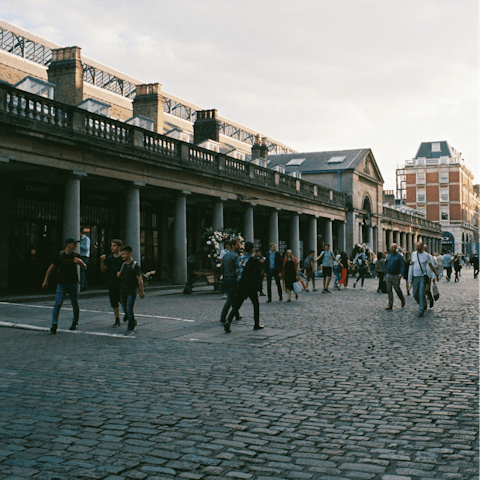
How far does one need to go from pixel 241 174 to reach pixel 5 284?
1422 centimetres

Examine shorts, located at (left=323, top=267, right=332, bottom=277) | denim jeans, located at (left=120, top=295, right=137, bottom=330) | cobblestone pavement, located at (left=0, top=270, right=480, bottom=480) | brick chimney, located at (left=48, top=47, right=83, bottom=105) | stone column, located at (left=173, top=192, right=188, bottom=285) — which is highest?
brick chimney, located at (left=48, top=47, right=83, bottom=105)

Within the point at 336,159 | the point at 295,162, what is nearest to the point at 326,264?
the point at 336,159

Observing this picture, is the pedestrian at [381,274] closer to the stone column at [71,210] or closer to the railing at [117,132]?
the railing at [117,132]

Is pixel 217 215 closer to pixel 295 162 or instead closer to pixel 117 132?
pixel 117 132

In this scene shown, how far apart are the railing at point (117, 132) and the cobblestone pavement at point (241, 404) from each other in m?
8.30

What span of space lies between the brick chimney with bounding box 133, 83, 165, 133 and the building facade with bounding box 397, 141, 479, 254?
84892 mm

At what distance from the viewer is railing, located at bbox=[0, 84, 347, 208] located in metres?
17.4

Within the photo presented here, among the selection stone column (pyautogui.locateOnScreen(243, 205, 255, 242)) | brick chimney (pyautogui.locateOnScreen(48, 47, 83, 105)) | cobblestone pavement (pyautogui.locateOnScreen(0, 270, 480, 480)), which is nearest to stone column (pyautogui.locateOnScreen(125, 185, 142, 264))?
brick chimney (pyautogui.locateOnScreen(48, 47, 83, 105))

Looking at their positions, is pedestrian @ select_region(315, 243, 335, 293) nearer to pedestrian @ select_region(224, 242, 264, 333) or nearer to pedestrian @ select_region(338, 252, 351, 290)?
pedestrian @ select_region(338, 252, 351, 290)

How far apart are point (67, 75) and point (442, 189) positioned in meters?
93.8

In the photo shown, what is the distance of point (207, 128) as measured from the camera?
3969 cm

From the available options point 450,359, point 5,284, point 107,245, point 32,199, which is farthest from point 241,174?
point 450,359

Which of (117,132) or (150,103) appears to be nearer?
(117,132)

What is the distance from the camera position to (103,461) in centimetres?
438
